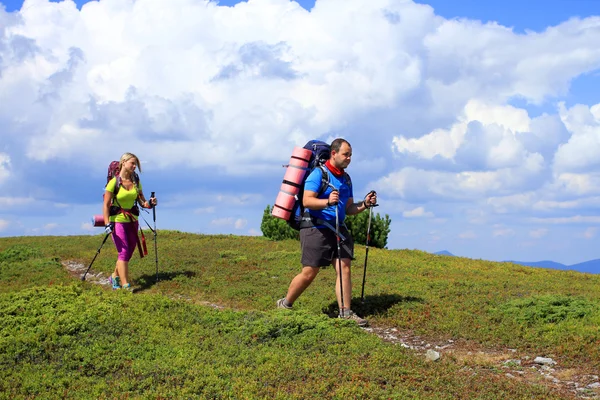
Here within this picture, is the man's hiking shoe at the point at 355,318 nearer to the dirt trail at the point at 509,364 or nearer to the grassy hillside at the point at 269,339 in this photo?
the dirt trail at the point at 509,364

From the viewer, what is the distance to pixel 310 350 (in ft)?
27.9

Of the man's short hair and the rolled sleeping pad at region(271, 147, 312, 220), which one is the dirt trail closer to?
the rolled sleeping pad at region(271, 147, 312, 220)

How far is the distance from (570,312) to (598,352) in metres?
1.92

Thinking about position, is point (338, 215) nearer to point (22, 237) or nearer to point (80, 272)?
point (80, 272)

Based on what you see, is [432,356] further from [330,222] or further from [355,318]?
[330,222]

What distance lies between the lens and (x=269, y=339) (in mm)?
8961

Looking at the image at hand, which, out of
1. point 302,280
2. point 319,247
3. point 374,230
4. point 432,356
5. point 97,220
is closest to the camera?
point 432,356

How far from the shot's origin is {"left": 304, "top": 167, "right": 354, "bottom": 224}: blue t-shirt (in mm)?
10305

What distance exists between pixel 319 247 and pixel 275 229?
18.2 metres

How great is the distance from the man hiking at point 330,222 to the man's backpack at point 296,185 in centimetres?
26

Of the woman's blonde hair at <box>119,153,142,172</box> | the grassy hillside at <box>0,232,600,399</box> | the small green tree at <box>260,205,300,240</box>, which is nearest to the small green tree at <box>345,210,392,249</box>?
the small green tree at <box>260,205,300,240</box>

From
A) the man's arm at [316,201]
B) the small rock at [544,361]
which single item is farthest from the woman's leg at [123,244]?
the small rock at [544,361]

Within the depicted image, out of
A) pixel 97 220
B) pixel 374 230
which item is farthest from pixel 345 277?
pixel 374 230

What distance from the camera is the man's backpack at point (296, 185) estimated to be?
35.4 ft
